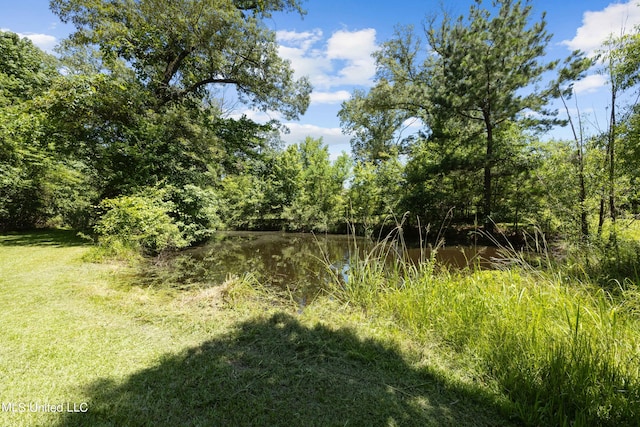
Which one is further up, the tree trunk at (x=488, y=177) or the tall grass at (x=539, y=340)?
the tree trunk at (x=488, y=177)

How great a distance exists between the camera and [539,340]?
236 cm

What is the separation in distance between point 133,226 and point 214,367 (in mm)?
6180

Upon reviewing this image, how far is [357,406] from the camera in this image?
192cm

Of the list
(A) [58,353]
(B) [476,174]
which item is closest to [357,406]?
(A) [58,353]

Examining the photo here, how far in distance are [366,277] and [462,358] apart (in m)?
1.81

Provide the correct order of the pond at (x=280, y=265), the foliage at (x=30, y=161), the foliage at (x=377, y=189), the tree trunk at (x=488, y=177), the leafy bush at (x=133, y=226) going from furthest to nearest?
the foliage at (x=377, y=189) → the tree trunk at (x=488, y=177) → the foliage at (x=30, y=161) → the leafy bush at (x=133, y=226) → the pond at (x=280, y=265)

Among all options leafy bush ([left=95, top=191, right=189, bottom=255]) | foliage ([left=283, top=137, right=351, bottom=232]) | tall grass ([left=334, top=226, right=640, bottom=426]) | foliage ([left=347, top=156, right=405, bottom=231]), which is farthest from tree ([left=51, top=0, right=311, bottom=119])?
tall grass ([left=334, top=226, right=640, bottom=426])

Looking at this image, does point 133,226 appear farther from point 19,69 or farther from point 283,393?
point 19,69

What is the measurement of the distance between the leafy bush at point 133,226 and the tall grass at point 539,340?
633 cm

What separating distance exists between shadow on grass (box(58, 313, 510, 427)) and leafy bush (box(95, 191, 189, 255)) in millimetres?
5481

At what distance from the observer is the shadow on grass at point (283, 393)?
5.87 ft

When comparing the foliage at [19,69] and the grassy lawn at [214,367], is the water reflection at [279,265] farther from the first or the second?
the foliage at [19,69]

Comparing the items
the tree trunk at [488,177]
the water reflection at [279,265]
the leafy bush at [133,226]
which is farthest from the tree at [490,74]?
the leafy bush at [133,226]

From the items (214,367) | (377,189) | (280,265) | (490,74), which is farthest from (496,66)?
(214,367)
